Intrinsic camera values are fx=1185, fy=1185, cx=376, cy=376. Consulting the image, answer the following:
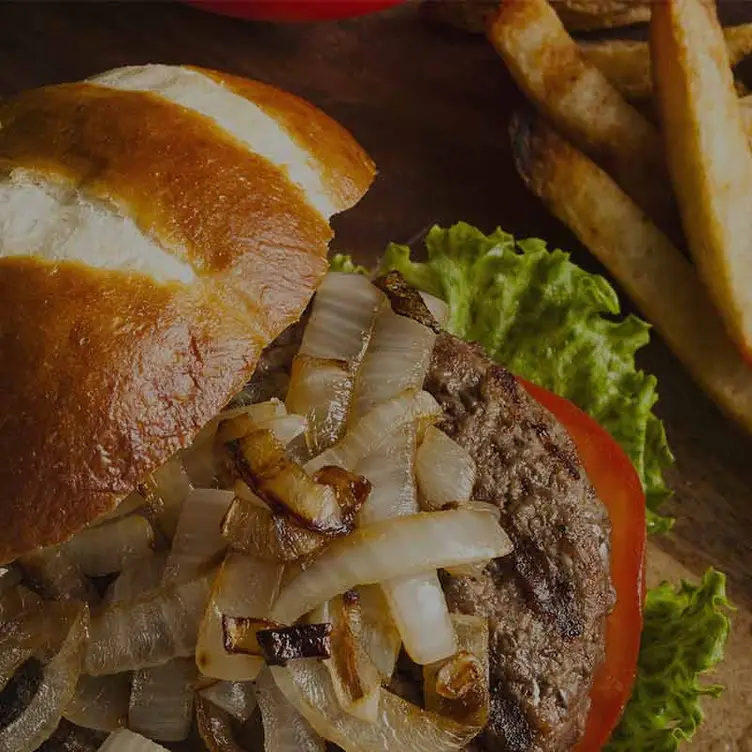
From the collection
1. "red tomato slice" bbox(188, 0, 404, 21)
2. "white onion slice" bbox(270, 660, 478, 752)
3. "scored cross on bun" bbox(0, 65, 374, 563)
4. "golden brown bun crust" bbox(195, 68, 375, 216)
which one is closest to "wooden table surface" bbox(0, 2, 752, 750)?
"red tomato slice" bbox(188, 0, 404, 21)

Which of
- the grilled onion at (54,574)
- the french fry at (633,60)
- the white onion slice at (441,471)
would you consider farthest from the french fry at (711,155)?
the grilled onion at (54,574)

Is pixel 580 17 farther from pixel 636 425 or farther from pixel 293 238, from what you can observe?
pixel 293 238

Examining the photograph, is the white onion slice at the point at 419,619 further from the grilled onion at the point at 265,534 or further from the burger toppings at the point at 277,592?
the grilled onion at the point at 265,534

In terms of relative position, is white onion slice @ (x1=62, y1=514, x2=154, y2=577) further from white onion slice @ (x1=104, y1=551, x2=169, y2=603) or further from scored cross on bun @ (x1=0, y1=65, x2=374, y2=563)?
scored cross on bun @ (x1=0, y1=65, x2=374, y2=563)

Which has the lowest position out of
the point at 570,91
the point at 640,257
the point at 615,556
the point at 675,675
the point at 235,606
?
the point at 675,675

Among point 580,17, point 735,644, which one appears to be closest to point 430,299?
point 735,644

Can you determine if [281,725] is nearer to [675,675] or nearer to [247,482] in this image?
[247,482]

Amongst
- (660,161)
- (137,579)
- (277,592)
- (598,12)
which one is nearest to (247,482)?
(277,592)
